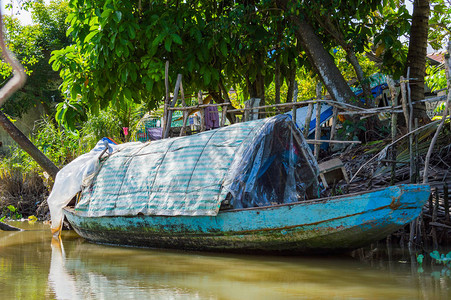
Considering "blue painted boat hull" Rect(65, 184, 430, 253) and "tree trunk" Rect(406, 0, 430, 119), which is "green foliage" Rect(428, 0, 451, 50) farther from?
"blue painted boat hull" Rect(65, 184, 430, 253)

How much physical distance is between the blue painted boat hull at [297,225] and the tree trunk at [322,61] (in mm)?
3051

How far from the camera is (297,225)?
5184 mm

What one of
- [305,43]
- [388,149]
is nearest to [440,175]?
[388,149]

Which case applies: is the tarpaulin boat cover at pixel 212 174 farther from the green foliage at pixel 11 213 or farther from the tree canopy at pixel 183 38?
the green foliage at pixel 11 213

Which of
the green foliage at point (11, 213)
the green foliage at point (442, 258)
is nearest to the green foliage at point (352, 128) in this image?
the green foliage at point (442, 258)

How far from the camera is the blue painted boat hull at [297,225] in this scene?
15.8 ft

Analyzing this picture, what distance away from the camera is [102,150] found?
7.87m

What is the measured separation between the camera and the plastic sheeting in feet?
24.4

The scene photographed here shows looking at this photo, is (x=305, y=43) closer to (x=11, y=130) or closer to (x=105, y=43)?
(x=105, y=43)

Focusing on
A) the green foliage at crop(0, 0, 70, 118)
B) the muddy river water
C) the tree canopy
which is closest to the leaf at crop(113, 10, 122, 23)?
the tree canopy

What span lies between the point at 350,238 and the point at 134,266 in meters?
2.22

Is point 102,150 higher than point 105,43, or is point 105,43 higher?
point 105,43

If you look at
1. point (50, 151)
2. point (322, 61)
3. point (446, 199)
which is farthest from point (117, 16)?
point (446, 199)

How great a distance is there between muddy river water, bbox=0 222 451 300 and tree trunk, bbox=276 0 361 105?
99.6 inches
